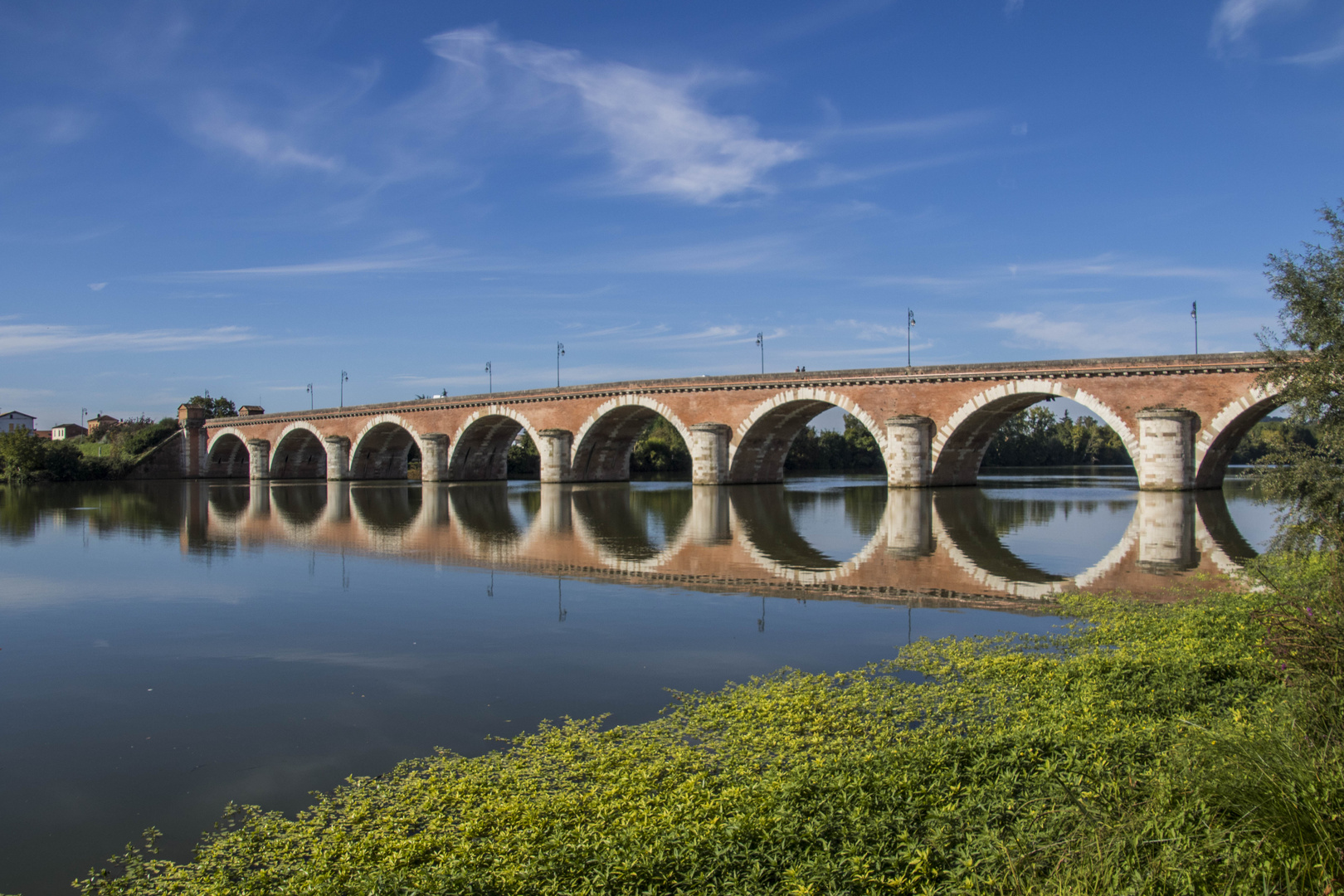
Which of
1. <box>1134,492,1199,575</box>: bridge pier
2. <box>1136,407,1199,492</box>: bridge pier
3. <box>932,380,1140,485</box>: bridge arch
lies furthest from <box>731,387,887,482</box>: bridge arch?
<box>1134,492,1199,575</box>: bridge pier

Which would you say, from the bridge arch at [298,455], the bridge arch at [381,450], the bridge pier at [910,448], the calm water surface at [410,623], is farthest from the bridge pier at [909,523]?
the bridge arch at [298,455]

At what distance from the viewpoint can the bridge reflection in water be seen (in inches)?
502

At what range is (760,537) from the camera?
18.5 m

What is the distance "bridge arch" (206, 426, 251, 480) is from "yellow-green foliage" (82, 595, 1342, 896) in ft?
234

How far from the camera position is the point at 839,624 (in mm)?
9500

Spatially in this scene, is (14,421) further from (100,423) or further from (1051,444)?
(1051,444)

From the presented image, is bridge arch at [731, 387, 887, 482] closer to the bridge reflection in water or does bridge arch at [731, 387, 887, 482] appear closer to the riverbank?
the bridge reflection in water

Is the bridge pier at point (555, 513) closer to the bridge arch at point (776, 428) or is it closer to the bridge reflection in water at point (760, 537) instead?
the bridge reflection in water at point (760, 537)

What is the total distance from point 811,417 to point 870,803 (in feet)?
115

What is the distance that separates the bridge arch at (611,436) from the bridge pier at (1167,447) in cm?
1824

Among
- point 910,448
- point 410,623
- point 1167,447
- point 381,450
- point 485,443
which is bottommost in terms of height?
point 410,623

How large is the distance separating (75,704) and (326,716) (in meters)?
2.26

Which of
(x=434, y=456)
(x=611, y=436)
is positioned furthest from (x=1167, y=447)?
(x=434, y=456)

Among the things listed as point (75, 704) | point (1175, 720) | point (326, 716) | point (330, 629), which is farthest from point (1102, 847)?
point (330, 629)
